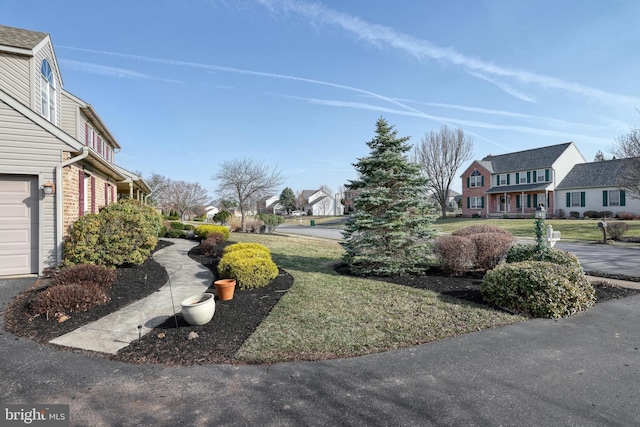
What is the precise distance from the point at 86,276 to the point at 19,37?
8.54 meters

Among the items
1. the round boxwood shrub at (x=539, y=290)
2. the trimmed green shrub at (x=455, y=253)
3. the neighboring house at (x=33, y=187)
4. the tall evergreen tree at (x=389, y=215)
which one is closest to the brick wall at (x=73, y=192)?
the neighboring house at (x=33, y=187)

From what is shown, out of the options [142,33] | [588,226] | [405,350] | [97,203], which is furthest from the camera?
[588,226]

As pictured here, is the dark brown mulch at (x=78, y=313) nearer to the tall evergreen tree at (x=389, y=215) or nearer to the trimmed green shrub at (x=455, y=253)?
the tall evergreen tree at (x=389, y=215)

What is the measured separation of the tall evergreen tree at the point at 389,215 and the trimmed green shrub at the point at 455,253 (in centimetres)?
31

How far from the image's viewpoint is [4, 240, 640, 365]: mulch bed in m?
3.85

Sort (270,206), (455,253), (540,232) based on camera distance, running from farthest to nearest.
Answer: (270,206), (455,253), (540,232)

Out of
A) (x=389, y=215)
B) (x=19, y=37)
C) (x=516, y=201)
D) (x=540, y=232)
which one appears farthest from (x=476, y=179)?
(x=19, y=37)

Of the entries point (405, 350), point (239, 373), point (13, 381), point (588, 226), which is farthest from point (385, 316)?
point (588, 226)

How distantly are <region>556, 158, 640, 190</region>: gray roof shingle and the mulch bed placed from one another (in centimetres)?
3014

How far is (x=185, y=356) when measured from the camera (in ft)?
12.3

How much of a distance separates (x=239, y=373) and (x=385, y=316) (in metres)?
2.55

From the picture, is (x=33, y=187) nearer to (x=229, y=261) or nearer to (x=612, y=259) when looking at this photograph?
(x=229, y=261)

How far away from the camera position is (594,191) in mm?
29719

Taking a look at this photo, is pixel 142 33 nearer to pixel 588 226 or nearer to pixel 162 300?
pixel 162 300
